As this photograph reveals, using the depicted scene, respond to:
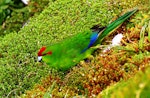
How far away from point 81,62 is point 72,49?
0.15 metres

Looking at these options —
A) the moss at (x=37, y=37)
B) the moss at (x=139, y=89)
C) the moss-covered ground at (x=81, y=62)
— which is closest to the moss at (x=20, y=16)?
the moss-covered ground at (x=81, y=62)

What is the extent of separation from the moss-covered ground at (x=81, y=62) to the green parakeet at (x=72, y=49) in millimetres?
75

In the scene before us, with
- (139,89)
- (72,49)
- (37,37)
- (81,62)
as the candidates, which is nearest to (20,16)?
(37,37)

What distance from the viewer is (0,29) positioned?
5.79 m

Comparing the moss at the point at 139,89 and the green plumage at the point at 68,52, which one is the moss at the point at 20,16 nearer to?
the green plumage at the point at 68,52

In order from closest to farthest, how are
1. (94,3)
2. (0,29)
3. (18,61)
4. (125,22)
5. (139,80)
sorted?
1. (139,80)
2. (125,22)
3. (18,61)
4. (94,3)
5. (0,29)

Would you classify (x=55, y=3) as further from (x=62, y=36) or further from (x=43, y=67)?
(x=43, y=67)

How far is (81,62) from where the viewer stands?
11.2 ft

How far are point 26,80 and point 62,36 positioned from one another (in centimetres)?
70

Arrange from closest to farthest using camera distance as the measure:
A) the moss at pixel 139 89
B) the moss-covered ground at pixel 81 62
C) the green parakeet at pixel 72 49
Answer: the moss at pixel 139 89 < the moss-covered ground at pixel 81 62 < the green parakeet at pixel 72 49

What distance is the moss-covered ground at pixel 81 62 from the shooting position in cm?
308

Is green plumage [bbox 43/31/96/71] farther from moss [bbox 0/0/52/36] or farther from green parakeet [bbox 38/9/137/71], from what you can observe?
moss [bbox 0/0/52/36]

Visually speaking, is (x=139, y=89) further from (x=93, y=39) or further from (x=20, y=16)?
(x=20, y=16)

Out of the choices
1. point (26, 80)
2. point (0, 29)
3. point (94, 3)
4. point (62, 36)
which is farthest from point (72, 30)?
point (0, 29)
